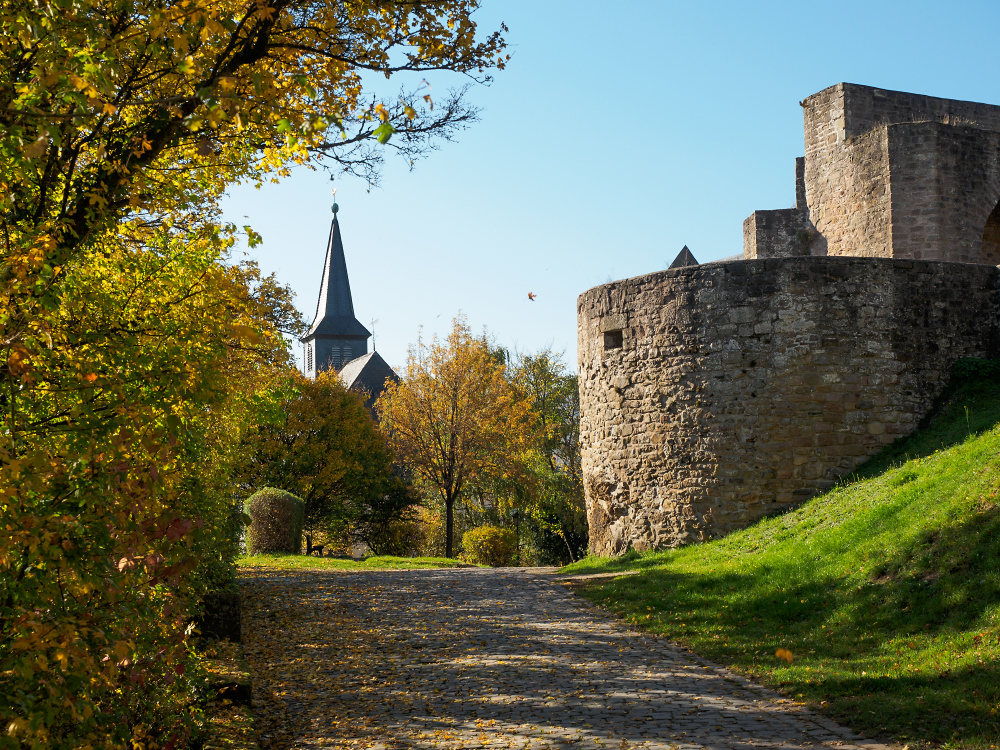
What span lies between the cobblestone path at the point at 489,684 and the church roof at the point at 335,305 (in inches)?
2007

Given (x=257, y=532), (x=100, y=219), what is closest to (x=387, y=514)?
(x=257, y=532)

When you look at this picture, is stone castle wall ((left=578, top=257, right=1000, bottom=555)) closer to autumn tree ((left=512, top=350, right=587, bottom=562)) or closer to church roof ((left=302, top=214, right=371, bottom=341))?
autumn tree ((left=512, top=350, right=587, bottom=562))

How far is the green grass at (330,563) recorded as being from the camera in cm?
1513

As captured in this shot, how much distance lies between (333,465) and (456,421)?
516 cm

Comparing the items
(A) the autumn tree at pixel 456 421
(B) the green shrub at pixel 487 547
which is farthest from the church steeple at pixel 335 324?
(B) the green shrub at pixel 487 547

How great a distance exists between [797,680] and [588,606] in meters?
3.90

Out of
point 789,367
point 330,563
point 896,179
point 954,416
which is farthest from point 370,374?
point 954,416

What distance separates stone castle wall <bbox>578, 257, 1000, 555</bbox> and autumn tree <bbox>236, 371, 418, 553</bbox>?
645 inches

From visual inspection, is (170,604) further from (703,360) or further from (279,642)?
(703,360)

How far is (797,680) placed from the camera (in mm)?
5973

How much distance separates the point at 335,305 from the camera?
6106cm

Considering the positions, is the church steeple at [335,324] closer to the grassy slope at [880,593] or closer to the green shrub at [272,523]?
the green shrub at [272,523]

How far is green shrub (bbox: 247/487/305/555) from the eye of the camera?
18.0 metres

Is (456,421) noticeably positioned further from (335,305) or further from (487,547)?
(335,305)
